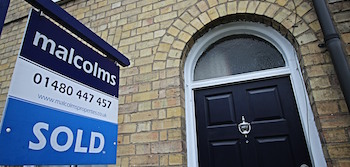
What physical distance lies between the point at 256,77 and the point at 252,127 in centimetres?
53

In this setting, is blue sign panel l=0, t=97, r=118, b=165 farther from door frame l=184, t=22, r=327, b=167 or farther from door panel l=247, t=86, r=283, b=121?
door panel l=247, t=86, r=283, b=121

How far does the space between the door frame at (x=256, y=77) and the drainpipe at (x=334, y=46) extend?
34 centimetres

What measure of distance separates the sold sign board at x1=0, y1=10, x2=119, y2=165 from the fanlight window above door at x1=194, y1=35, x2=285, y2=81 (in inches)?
57.4

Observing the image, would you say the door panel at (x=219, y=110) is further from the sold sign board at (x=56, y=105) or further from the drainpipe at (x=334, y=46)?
the sold sign board at (x=56, y=105)

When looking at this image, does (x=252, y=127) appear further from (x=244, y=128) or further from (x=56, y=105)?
(x=56, y=105)

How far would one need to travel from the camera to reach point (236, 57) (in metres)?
2.54

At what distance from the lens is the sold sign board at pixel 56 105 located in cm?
89

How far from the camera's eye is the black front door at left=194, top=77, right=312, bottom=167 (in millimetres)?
2045

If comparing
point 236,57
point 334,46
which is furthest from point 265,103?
point 334,46

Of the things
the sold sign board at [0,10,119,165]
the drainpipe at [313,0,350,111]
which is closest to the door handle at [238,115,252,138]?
the drainpipe at [313,0,350,111]

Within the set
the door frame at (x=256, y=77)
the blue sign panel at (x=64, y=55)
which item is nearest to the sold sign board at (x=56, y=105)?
the blue sign panel at (x=64, y=55)

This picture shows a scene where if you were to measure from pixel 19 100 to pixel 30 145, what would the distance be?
0.19m

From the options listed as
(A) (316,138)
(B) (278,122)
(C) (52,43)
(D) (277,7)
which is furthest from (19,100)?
(D) (277,7)

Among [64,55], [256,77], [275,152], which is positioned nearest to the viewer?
[64,55]
